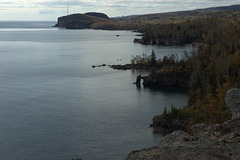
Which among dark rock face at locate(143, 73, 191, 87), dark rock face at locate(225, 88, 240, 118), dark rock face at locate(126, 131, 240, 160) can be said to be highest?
dark rock face at locate(225, 88, 240, 118)

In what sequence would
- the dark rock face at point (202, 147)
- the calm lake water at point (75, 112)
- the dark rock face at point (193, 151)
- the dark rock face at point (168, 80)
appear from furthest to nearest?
the dark rock face at point (168, 80), the calm lake water at point (75, 112), the dark rock face at point (202, 147), the dark rock face at point (193, 151)

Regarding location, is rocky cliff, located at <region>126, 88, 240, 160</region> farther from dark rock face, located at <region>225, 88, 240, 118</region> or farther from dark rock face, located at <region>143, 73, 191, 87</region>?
dark rock face, located at <region>143, 73, 191, 87</region>

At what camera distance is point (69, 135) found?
59.4 metres

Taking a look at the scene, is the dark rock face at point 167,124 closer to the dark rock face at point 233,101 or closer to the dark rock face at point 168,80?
the dark rock face at point 233,101

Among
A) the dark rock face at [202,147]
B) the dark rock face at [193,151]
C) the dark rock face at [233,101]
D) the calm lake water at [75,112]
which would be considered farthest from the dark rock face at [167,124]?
the dark rock face at [193,151]

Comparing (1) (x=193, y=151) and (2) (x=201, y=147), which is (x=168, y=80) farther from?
(1) (x=193, y=151)

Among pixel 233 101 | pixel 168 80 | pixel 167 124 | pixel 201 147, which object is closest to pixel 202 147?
pixel 201 147

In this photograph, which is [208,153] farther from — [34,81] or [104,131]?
[34,81]

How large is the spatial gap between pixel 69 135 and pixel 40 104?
2297 cm

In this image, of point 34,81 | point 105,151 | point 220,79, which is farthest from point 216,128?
point 34,81

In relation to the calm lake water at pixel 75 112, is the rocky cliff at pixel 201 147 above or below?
above

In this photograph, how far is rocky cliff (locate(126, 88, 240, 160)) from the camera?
81.9 ft

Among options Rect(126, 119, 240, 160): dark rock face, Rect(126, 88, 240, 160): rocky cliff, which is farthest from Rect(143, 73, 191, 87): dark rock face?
Rect(126, 119, 240, 160): dark rock face

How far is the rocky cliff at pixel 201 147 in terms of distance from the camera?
81.9 feet
